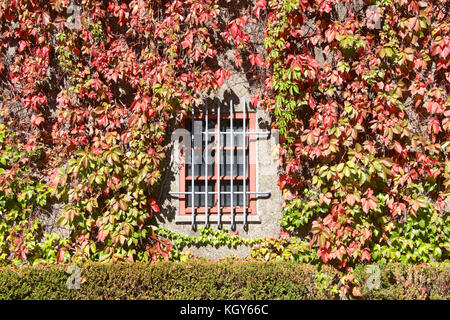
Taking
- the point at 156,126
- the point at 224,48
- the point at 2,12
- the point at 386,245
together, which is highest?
the point at 2,12

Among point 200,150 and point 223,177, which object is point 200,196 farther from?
point 200,150

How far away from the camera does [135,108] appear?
427 centimetres

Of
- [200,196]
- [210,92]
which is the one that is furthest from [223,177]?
[210,92]

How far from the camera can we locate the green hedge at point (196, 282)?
3.63 m

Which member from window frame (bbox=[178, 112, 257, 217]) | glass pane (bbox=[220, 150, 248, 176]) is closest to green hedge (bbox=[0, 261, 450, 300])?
window frame (bbox=[178, 112, 257, 217])

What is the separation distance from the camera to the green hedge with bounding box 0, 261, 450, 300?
363 centimetres

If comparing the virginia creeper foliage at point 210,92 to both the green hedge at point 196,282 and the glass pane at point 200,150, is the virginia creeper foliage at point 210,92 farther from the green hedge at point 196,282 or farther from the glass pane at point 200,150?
the green hedge at point 196,282

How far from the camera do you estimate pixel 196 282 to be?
3.68 m

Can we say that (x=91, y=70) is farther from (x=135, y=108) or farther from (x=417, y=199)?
(x=417, y=199)

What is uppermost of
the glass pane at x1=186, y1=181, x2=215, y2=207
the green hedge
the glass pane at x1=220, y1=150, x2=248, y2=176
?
the glass pane at x1=220, y1=150, x2=248, y2=176

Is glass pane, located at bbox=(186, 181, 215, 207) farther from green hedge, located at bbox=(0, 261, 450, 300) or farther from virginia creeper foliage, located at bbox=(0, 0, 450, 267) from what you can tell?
green hedge, located at bbox=(0, 261, 450, 300)

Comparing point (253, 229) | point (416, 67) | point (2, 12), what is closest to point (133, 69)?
point (2, 12)

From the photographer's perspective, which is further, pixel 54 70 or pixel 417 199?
pixel 54 70

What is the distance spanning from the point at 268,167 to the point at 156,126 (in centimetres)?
127
